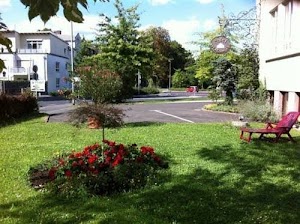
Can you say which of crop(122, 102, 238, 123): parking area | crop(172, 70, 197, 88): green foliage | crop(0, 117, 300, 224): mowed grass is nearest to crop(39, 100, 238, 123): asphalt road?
crop(122, 102, 238, 123): parking area

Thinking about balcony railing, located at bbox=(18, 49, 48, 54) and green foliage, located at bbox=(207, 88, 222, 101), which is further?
balcony railing, located at bbox=(18, 49, 48, 54)

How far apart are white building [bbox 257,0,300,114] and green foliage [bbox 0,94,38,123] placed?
11.8 metres

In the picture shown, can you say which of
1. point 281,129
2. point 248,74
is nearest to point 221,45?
point 248,74

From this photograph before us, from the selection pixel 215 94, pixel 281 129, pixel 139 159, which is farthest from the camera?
pixel 215 94

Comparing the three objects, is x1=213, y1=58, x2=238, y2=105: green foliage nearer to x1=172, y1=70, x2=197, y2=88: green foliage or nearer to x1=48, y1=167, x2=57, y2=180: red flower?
x1=48, y1=167, x2=57, y2=180: red flower

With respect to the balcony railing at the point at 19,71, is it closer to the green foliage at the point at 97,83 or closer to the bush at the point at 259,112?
the bush at the point at 259,112

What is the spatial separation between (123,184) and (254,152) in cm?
417

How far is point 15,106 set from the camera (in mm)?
19344

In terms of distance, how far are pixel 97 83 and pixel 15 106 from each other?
753 cm

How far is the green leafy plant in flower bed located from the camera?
260 inches

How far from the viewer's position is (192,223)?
5.16 m

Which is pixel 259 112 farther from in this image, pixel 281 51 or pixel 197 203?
pixel 197 203

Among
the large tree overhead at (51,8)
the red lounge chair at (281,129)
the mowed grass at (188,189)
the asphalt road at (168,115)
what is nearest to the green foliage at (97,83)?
the asphalt road at (168,115)

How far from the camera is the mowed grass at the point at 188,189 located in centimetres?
544
